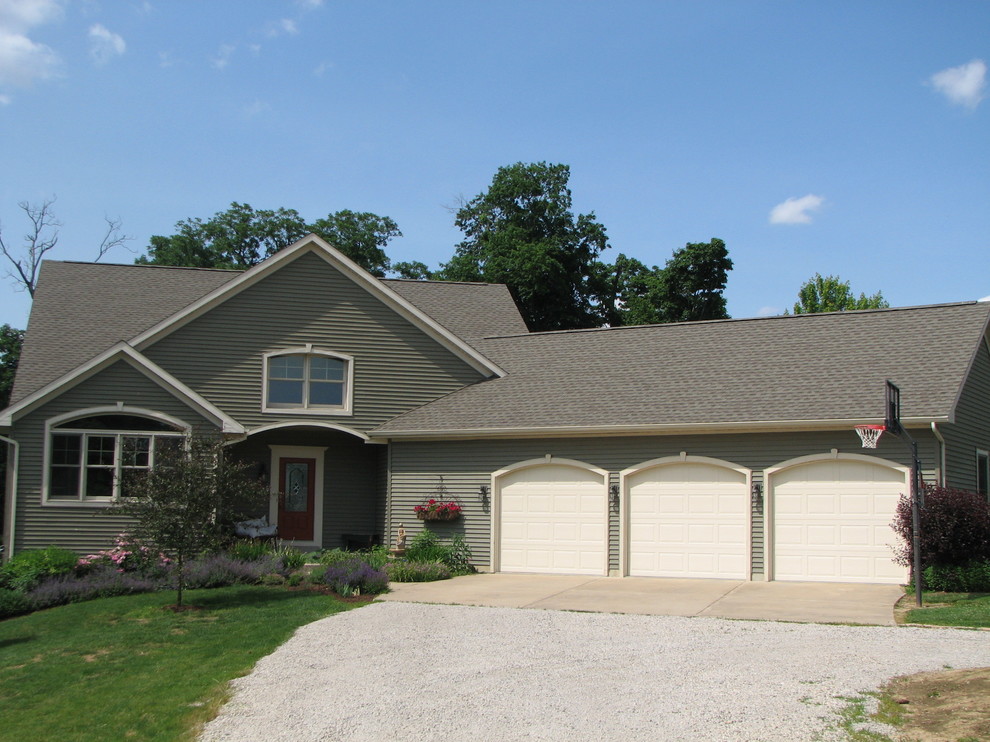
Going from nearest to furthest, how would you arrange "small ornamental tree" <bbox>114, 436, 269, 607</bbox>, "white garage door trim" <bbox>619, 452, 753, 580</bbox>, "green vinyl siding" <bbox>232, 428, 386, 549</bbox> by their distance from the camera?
1. "small ornamental tree" <bbox>114, 436, 269, 607</bbox>
2. "white garage door trim" <bbox>619, 452, 753, 580</bbox>
3. "green vinyl siding" <bbox>232, 428, 386, 549</bbox>

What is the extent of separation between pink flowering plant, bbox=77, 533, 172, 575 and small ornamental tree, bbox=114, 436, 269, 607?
229 cm

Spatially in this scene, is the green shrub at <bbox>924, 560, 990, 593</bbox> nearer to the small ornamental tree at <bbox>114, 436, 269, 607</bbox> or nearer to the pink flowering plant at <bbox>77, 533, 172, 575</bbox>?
the small ornamental tree at <bbox>114, 436, 269, 607</bbox>

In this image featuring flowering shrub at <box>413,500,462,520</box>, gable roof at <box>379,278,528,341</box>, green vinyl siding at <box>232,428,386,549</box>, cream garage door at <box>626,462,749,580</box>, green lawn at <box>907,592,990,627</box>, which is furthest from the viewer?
gable roof at <box>379,278,528,341</box>

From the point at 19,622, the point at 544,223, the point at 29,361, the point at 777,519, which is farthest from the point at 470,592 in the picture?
the point at 544,223

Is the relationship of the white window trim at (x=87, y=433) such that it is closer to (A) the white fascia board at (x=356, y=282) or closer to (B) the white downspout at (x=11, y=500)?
(B) the white downspout at (x=11, y=500)

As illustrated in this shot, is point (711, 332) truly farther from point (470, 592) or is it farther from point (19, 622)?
point (19, 622)

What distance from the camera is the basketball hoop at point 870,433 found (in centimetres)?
1517

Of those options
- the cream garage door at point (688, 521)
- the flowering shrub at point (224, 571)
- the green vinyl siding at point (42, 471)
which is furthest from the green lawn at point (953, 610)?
the green vinyl siding at point (42, 471)

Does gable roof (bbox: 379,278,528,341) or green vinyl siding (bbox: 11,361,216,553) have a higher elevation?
gable roof (bbox: 379,278,528,341)

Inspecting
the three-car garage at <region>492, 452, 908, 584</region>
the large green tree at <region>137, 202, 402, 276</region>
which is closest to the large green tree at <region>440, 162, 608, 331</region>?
the large green tree at <region>137, 202, 402, 276</region>

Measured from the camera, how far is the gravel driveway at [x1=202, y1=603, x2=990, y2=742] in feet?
27.4

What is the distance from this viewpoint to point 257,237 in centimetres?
4934

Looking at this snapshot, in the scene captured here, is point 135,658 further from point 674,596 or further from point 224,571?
point 674,596

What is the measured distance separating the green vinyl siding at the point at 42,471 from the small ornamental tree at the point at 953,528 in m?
13.3
